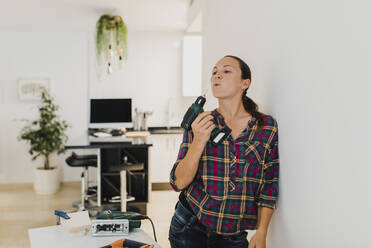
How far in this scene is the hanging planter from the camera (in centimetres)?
534

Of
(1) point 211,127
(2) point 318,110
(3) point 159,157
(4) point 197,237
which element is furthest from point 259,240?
(3) point 159,157

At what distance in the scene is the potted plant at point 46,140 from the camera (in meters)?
5.54

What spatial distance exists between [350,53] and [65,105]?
5.64 m

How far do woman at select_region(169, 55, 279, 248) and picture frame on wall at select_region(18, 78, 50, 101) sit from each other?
501cm

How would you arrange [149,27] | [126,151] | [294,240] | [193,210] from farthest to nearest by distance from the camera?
[149,27] → [126,151] → [193,210] → [294,240]

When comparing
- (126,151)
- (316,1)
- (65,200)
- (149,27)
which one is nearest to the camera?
(316,1)

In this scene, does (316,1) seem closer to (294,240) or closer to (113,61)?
(294,240)

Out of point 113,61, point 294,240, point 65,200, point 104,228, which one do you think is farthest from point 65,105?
point 294,240

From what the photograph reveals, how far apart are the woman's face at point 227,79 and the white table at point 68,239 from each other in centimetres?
74

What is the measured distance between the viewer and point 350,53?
119 centimetres

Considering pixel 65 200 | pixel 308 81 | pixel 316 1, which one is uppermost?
pixel 316 1

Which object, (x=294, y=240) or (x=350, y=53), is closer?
(x=350, y=53)

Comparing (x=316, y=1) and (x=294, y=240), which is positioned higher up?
(x=316, y=1)

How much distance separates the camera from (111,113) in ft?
19.0
